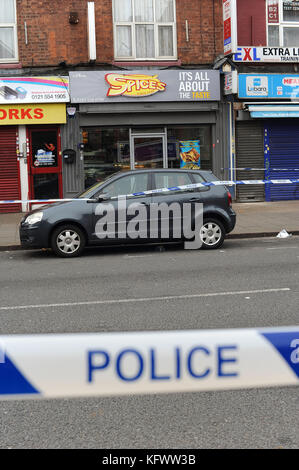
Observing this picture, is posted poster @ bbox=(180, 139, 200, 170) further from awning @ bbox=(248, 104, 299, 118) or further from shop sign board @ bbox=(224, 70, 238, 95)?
awning @ bbox=(248, 104, 299, 118)

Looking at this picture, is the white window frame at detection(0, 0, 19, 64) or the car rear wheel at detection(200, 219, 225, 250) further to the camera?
the white window frame at detection(0, 0, 19, 64)

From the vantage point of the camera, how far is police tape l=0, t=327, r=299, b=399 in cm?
204

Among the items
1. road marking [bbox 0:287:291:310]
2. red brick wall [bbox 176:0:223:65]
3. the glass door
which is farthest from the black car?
red brick wall [bbox 176:0:223:65]

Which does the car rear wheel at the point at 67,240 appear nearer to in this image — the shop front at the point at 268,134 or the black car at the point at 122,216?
the black car at the point at 122,216

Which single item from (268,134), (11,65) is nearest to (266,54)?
(268,134)

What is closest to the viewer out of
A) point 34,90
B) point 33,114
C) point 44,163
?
point 34,90

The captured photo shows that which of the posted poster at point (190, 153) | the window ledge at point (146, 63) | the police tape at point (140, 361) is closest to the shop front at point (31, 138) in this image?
the window ledge at point (146, 63)

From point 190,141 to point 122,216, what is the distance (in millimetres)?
8541

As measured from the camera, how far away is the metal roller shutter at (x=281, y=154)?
64.1 feet

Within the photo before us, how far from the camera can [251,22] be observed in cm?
1928

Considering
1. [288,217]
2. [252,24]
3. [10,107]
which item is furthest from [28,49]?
[288,217]

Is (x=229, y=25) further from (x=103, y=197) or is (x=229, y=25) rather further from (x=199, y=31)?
(x=103, y=197)

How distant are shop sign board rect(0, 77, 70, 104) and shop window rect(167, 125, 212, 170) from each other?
3.49 metres

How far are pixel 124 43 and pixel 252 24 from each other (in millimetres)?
4137
